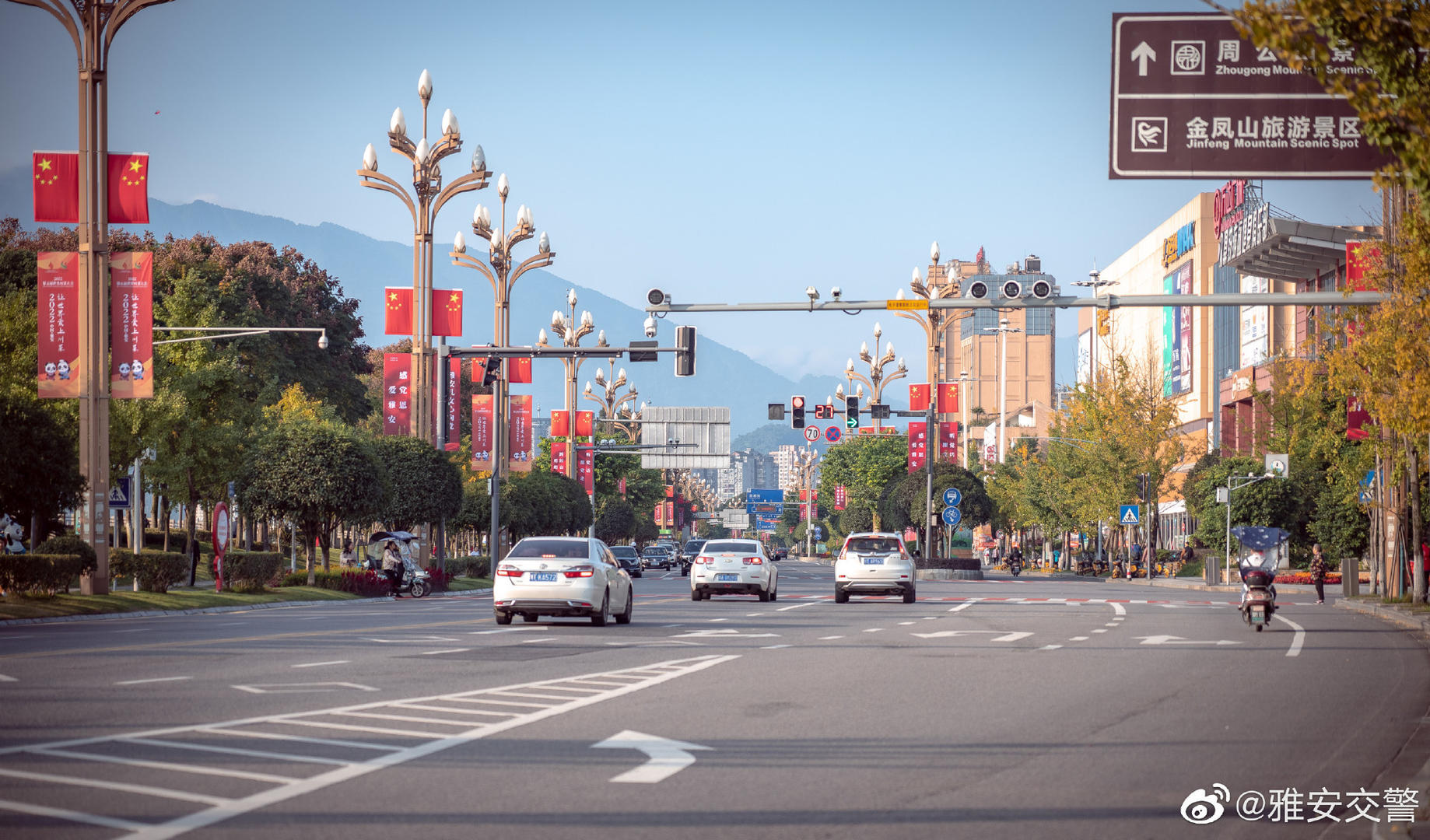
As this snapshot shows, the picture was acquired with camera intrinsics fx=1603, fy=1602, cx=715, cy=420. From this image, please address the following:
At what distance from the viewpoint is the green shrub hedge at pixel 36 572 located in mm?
28531

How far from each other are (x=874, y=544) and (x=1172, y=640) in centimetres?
1475

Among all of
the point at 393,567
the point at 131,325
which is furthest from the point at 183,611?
the point at 393,567

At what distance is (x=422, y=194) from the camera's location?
5053 cm

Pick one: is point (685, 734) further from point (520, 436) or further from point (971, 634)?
point (520, 436)

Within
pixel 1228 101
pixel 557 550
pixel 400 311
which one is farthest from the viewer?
pixel 400 311

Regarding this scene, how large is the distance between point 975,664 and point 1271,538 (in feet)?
54.2

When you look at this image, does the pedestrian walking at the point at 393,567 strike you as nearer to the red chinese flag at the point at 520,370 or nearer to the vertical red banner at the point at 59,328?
the vertical red banner at the point at 59,328

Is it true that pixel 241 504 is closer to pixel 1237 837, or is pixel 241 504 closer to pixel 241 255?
pixel 241 255

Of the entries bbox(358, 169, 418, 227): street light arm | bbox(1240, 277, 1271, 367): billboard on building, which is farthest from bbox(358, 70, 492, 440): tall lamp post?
bbox(1240, 277, 1271, 367): billboard on building

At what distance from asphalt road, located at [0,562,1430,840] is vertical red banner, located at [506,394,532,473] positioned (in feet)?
134

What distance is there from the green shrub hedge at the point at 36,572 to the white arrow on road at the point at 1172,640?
19131 millimetres

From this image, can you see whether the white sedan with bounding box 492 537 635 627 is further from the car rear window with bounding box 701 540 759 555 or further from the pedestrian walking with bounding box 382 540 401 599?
the pedestrian walking with bounding box 382 540 401 599

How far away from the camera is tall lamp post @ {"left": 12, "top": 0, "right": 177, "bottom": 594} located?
31828mm

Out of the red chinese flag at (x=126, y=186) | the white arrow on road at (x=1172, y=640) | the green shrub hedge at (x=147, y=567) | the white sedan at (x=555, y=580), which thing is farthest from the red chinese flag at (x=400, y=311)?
the white arrow on road at (x=1172, y=640)
